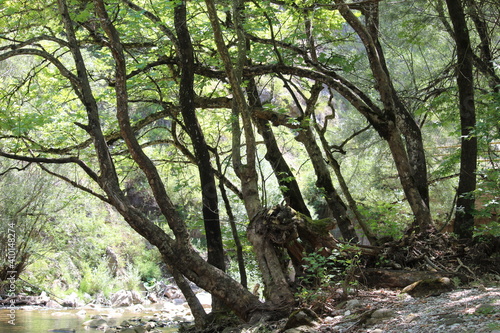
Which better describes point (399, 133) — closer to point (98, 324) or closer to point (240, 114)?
point (240, 114)

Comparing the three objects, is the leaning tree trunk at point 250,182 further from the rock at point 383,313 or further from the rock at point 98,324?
the rock at point 98,324

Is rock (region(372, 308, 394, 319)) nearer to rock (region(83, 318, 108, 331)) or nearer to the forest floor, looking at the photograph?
the forest floor

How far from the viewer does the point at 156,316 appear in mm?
11781

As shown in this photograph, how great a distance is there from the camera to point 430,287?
4.76 metres

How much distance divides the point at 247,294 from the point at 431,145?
9.68m

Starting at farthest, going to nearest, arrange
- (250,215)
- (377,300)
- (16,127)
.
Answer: (16,127), (250,215), (377,300)

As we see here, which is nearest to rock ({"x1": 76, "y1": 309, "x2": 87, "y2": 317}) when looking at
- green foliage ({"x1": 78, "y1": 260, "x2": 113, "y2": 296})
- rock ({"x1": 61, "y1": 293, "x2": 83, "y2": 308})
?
rock ({"x1": 61, "y1": 293, "x2": 83, "y2": 308})

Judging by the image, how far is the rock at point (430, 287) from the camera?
4.70m

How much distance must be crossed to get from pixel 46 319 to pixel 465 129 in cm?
950

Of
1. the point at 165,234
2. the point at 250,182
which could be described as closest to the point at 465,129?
the point at 250,182

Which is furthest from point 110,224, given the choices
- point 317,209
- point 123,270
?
point 317,209

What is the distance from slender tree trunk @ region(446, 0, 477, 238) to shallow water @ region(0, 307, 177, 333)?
5.73 metres

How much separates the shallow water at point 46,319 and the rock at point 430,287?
5.64 meters

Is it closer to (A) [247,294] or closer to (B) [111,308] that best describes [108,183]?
(A) [247,294]
